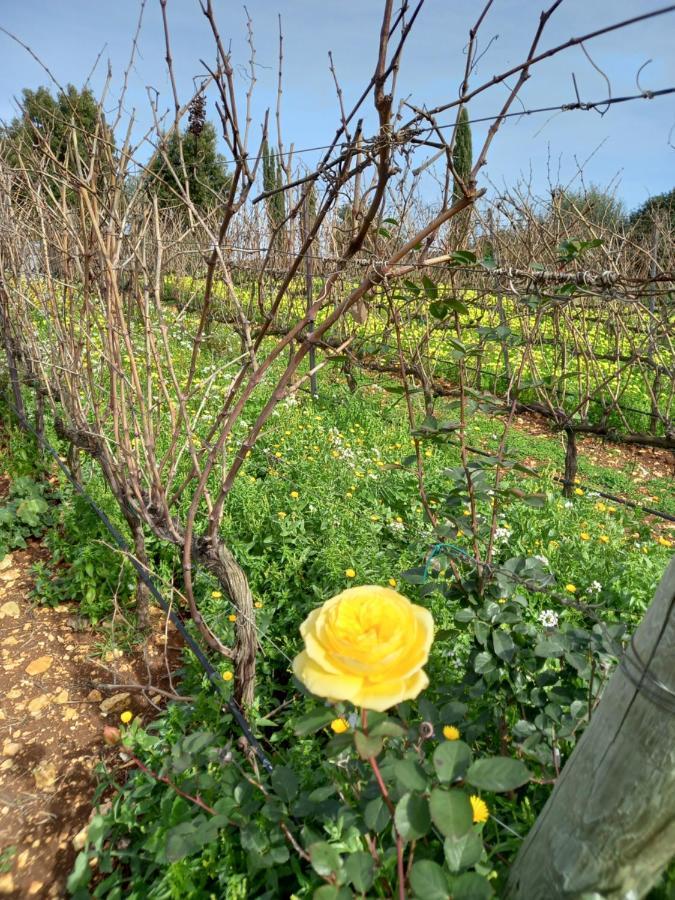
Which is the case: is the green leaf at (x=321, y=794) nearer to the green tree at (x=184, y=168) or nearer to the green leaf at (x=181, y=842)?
the green leaf at (x=181, y=842)

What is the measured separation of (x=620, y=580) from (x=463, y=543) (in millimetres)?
717

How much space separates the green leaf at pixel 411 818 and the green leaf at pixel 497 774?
0.22 feet

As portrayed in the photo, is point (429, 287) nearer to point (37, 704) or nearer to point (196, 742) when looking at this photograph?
point (196, 742)

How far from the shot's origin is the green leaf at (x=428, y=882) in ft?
1.94

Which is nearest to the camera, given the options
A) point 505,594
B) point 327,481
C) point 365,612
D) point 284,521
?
point 365,612

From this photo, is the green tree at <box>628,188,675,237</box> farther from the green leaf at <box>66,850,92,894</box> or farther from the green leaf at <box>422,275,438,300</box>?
the green leaf at <box>66,850,92,894</box>

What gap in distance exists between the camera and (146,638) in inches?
83.4

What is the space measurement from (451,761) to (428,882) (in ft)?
0.42

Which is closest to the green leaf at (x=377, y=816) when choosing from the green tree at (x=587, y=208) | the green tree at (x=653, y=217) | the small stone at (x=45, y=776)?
the small stone at (x=45, y=776)

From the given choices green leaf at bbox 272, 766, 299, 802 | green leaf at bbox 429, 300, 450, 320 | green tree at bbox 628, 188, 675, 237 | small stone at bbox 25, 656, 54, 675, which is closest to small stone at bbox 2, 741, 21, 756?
small stone at bbox 25, 656, 54, 675

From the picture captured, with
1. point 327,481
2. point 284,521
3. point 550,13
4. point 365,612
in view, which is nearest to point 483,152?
point 550,13

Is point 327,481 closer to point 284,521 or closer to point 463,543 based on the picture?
point 284,521

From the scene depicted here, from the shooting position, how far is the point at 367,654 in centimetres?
51

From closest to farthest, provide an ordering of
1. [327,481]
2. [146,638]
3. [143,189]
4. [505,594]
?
[505,594], [143,189], [146,638], [327,481]
